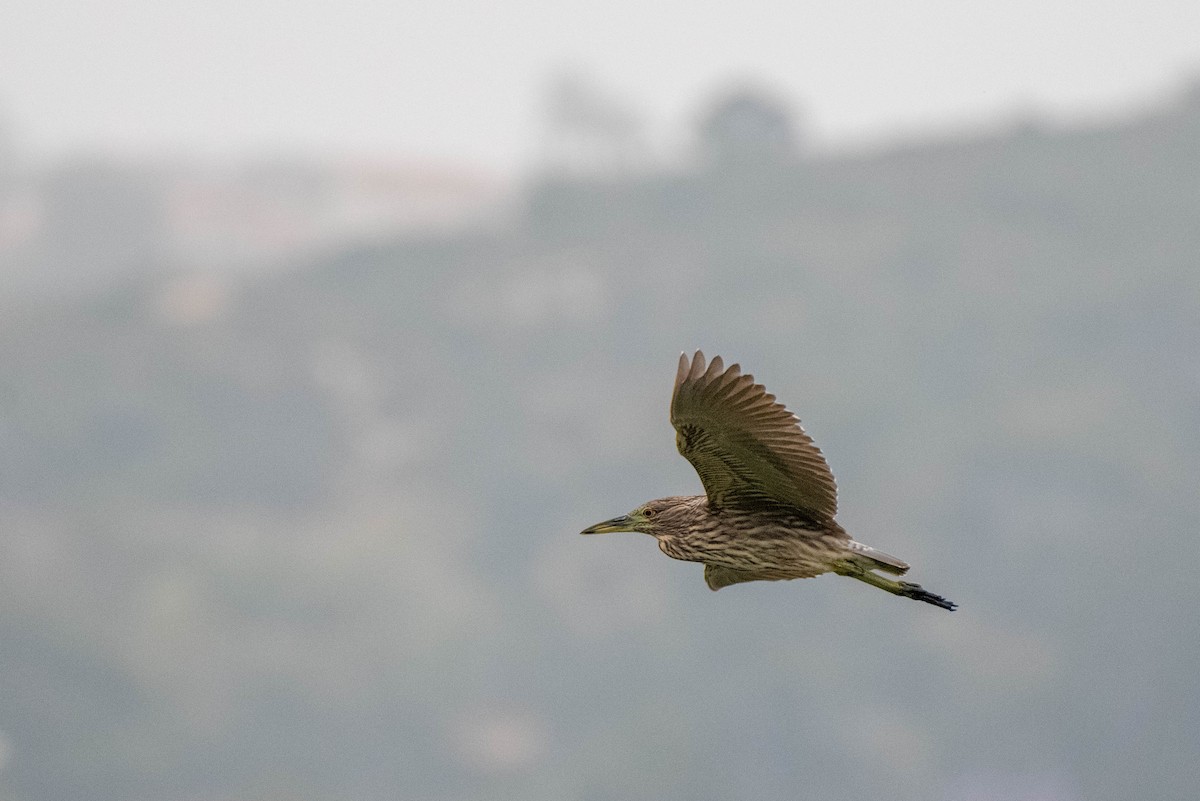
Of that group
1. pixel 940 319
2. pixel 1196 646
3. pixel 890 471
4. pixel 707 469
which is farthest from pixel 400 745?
Result: pixel 707 469

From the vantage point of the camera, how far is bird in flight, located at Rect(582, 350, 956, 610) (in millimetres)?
11773

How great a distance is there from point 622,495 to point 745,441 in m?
148

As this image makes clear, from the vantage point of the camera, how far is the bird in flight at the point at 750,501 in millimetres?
11773

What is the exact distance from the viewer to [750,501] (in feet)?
41.4

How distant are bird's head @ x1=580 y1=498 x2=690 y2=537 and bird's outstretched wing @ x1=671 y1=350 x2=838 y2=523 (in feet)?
1.63

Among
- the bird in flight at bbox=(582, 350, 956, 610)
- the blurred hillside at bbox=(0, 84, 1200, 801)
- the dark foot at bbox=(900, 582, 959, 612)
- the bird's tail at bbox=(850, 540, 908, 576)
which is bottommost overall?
the dark foot at bbox=(900, 582, 959, 612)

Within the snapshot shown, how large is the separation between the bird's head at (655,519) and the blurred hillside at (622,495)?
316ft

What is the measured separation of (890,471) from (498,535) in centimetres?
3424

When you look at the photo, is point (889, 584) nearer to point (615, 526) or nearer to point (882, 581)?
point (882, 581)

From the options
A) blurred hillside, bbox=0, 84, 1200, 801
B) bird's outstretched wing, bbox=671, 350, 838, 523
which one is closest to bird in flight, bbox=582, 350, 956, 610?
bird's outstretched wing, bbox=671, 350, 838, 523

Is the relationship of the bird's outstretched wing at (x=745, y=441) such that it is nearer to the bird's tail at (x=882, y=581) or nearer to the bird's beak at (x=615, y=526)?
the bird's tail at (x=882, y=581)

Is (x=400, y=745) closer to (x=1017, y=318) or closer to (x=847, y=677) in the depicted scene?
(x=847, y=677)

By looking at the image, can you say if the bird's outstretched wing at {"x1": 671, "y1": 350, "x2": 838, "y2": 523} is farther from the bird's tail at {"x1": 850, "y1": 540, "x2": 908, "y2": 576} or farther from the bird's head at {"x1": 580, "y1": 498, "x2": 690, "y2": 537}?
the bird's head at {"x1": 580, "y1": 498, "x2": 690, "y2": 537}

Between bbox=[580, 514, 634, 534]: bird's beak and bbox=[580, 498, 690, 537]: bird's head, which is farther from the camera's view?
bbox=[580, 498, 690, 537]: bird's head
